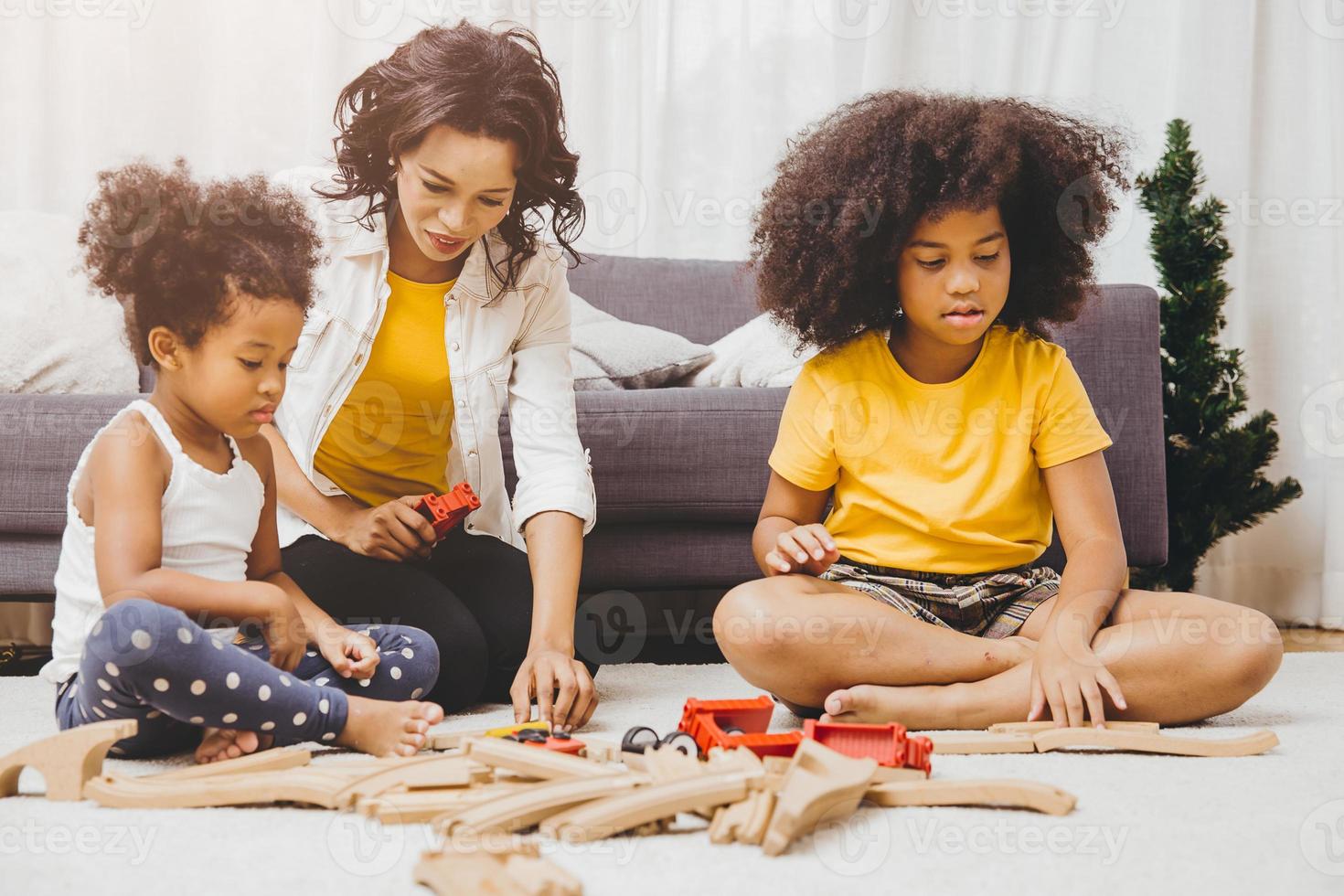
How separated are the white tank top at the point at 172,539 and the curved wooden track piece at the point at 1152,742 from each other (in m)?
0.80

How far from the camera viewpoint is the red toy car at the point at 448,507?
4.28 ft

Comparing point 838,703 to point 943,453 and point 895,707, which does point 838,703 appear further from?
point 943,453

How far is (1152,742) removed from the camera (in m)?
1.08

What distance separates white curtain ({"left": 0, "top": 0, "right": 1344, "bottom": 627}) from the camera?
250cm

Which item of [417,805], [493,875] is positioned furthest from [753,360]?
[493,875]

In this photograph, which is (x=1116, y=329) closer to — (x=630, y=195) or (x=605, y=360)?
(x=605, y=360)

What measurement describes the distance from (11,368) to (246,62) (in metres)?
0.98

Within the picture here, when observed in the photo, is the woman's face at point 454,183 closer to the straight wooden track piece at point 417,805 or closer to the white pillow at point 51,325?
the straight wooden track piece at point 417,805

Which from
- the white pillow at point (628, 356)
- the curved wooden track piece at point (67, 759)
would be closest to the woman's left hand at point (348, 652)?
the curved wooden track piece at point (67, 759)

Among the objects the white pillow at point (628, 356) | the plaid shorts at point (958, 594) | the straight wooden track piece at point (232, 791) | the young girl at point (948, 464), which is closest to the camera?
the straight wooden track piece at point (232, 791)

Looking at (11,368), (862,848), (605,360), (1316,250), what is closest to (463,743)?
(862,848)

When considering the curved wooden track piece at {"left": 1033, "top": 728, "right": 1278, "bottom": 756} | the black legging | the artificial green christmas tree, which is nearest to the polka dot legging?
the black legging

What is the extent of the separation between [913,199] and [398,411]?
0.67 meters

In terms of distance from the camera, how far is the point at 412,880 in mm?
730
